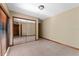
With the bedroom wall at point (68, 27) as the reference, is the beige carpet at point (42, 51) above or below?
below

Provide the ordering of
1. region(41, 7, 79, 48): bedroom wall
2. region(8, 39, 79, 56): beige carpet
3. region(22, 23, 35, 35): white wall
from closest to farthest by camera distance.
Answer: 1. region(8, 39, 79, 56): beige carpet
2. region(41, 7, 79, 48): bedroom wall
3. region(22, 23, 35, 35): white wall

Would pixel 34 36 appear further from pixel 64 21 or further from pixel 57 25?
pixel 64 21

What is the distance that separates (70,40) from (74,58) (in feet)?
12.0

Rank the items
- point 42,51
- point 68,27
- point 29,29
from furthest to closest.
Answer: point 29,29 → point 68,27 → point 42,51

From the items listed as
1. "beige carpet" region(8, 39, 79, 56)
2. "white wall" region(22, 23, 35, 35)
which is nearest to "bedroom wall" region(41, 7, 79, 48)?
"beige carpet" region(8, 39, 79, 56)

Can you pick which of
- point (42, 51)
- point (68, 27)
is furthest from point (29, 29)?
point (42, 51)

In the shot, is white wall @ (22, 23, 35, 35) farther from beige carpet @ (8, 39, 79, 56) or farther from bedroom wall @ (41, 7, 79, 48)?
beige carpet @ (8, 39, 79, 56)

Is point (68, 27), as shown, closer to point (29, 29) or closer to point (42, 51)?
point (42, 51)

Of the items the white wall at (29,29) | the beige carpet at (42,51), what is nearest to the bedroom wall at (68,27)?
the beige carpet at (42,51)

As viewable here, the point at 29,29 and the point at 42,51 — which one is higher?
the point at 29,29

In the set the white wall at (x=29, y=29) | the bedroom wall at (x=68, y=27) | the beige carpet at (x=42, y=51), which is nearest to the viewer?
the beige carpet at (x=42, y=51)

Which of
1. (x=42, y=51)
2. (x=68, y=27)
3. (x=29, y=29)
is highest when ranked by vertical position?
(x=68, y=27)

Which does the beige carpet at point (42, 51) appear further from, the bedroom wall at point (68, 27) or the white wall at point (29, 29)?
the white wall at point (29, 29)

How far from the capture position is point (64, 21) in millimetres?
Result: 5176
